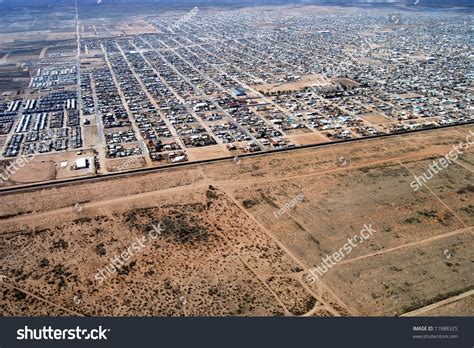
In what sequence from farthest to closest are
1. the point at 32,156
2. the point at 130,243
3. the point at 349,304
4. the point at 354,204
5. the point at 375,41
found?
the point at 375,41 < the point at 32,156 < the point at 354,204 < the point at 130,243 < the point at 349,304

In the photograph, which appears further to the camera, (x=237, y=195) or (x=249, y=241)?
(x=237, y=195)

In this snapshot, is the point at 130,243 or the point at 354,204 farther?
the point at 354,204

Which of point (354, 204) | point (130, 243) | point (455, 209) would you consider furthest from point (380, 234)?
point (130, 243)

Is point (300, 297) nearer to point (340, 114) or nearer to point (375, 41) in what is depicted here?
point (340, 114)

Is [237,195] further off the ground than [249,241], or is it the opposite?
[237,195]
